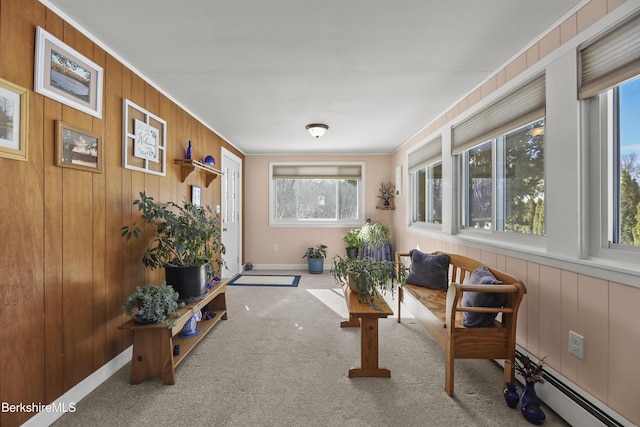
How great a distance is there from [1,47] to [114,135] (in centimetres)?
84

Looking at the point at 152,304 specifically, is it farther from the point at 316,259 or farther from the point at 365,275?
the point at 316,259

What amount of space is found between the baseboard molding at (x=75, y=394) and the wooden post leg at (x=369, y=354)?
1739mm

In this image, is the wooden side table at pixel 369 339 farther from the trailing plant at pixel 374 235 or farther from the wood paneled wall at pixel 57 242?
the trailing plant at pixel 374 235

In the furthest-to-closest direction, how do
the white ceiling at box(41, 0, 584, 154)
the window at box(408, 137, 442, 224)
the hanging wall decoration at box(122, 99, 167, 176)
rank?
1. the window at box(408, 137, 442, 224)
2. the hanging wall decoration at box(122, 99, 167, 176)
3. the white ceiling at box(41, 0, 584, 154)

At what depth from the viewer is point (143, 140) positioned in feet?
8.57

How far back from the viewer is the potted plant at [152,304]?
2104mm

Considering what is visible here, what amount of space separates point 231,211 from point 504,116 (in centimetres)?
427

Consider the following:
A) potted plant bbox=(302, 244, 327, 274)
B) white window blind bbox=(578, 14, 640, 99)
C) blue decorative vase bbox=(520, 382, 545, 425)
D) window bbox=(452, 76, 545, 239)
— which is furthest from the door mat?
white window blind bbox=(578, 14, 640, 99)

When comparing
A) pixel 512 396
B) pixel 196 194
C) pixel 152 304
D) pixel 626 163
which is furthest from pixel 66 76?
pixel 512 396

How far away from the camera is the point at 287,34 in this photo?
200 cm

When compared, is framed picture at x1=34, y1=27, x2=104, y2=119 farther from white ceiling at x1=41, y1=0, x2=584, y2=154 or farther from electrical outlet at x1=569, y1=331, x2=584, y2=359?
electrical outlet at x1=569, y1=331, x2=584, y2=359

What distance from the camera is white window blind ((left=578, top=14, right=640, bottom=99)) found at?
1436 mm

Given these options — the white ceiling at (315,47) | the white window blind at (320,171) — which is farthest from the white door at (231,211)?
the white ceiling at (315,47)

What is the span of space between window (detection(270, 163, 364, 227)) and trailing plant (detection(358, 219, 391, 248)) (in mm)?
597
